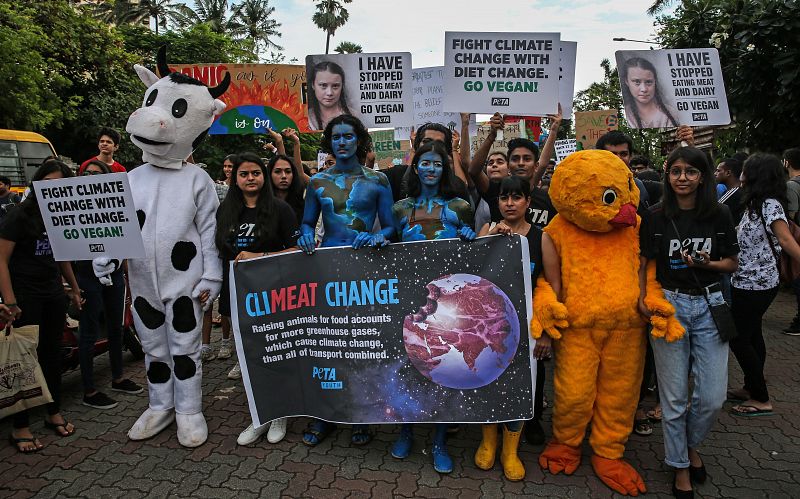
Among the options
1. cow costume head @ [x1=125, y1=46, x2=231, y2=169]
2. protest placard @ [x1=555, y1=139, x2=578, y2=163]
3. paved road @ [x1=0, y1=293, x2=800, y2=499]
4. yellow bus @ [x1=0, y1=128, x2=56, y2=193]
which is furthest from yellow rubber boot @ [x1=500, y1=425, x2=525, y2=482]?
yellow bus @ [x1=0, y1=128, x2=56, y2=193]

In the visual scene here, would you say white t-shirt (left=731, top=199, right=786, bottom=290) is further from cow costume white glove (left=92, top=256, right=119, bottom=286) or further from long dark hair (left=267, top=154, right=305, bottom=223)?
cow costume white glove (left=92, top=256, right=119, bottom=286)

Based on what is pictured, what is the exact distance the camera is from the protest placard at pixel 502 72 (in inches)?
178

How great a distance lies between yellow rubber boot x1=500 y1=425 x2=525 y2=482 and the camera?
3121 millimetres

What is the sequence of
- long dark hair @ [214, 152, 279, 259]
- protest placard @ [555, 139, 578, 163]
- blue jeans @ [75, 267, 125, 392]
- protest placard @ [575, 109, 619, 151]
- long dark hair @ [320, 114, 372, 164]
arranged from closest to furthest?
1. long dark hair @ [320, 114, 372, 164]
2. long dark hair @ [214, 152, 279, 259]
3. blue jeans @ [75, 267, 125, 392]
4. protest placard @ [555, 139, 578, 163]
5. protest placard @ [575, 109, 619, 151]

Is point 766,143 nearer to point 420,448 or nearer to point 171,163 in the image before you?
point 420,448

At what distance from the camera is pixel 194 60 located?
24391 mm

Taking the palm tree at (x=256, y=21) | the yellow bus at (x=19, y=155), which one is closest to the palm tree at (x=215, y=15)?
the palm tree at (x=256, y=21)

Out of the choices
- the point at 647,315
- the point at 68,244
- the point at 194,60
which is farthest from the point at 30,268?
the point at 194,60

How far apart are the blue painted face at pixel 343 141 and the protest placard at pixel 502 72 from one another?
1266 mm

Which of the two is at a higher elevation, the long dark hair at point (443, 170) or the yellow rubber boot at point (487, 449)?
the long dark hair at point (443, 170)

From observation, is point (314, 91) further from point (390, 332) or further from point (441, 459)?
point (441, 459)

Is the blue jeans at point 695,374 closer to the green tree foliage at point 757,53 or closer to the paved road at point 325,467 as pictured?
the paved road at point 325,467

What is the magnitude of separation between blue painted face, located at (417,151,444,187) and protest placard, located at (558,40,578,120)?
71.6 inches

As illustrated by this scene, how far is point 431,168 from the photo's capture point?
10.9 ft
